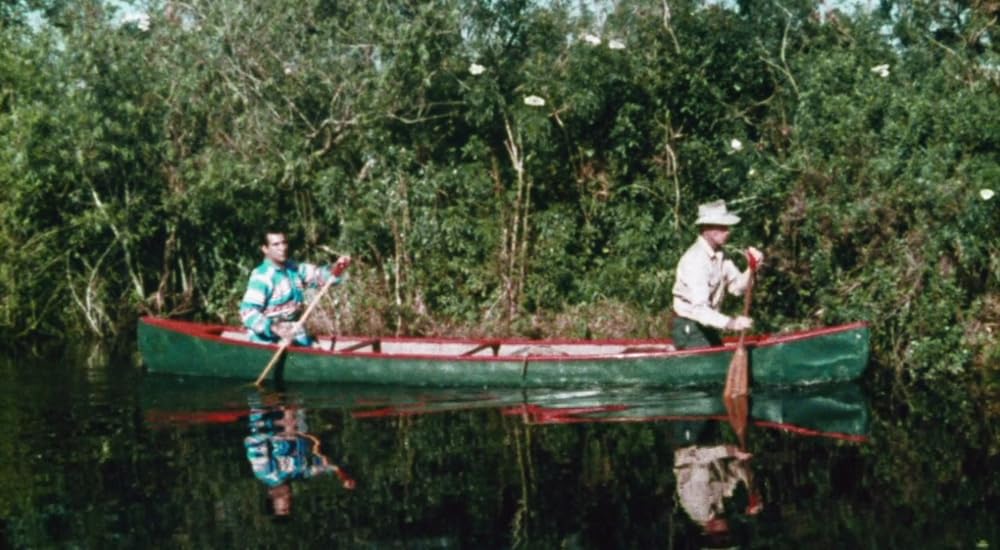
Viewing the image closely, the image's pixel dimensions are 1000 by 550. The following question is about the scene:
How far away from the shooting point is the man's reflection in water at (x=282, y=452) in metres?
8.17

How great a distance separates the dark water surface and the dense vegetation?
1702mm

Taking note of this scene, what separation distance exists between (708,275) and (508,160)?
164 inches

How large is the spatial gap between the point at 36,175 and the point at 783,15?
8082 millimetres

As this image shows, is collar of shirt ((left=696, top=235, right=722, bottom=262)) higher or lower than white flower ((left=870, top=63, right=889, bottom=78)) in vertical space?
lower

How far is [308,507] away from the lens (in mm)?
7633

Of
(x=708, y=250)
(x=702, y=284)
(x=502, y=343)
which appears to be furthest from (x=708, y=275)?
(x=502, y=343)

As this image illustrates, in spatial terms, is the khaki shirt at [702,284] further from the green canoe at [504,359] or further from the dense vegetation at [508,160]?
the dense vegetation at [508,160]

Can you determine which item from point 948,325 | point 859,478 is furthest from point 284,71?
point 859,478

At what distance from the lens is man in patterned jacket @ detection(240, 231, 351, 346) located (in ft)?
40.5

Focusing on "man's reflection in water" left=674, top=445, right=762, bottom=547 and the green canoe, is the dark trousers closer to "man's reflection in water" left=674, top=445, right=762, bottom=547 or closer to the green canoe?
the green canoe

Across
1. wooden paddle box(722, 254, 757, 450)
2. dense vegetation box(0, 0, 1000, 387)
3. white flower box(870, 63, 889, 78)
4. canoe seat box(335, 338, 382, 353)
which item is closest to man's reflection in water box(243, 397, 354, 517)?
canoe seat box(335, 338, 382, 353)

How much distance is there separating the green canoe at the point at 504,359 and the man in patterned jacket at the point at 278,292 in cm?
20

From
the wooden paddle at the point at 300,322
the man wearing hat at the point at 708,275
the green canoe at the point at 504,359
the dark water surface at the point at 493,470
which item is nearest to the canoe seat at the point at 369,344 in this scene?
the green canoe at the point at 504,359

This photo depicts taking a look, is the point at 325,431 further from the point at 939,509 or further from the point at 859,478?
the point at 939,509
